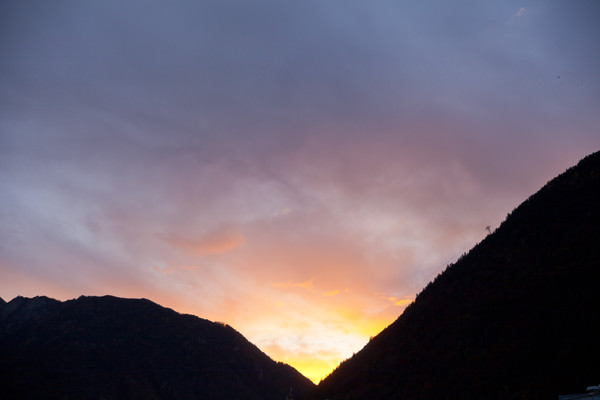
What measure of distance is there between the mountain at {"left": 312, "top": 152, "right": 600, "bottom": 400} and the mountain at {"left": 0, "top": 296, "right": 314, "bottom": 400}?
52.0m

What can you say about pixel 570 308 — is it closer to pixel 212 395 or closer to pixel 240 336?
pixel 212 395

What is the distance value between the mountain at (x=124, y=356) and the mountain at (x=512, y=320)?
52.0 m

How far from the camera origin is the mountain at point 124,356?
87562mm

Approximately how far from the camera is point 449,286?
59.3m

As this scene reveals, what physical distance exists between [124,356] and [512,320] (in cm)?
9532

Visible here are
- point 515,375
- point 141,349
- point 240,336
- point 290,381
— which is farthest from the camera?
point 240,336

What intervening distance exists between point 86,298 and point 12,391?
168 feet

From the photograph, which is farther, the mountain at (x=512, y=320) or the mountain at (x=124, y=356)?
the mountain at (x=124, y=356)

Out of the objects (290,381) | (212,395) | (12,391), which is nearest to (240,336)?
(290,381)

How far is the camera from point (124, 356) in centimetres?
10262

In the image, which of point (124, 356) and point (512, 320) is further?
point (124, 356)

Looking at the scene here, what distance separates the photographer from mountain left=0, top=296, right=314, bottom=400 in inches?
3447

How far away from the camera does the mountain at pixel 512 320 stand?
3344 centimetres

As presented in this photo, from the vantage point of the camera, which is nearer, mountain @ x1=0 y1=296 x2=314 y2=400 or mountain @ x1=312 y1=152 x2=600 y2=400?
mountain @ x1=312 y1=152 x2=600 y2=400
